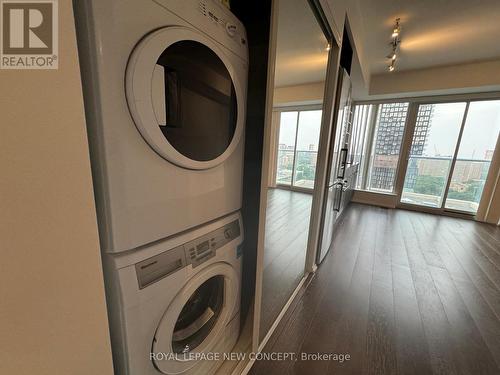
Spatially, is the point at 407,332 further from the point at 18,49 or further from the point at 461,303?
the point at 18,49

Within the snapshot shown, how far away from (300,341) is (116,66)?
5.56 ft

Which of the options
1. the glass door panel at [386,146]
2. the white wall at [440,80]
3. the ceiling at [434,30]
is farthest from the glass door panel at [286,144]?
the glass door panel at [386,146]

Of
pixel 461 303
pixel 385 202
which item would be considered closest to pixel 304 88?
pixel 461 303

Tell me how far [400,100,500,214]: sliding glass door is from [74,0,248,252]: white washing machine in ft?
16.3

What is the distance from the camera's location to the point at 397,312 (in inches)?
62.2

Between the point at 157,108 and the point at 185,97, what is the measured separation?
129mm

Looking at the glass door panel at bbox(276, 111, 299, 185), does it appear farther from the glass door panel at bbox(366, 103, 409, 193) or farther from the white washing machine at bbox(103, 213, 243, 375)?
the glass door panel at bbox(366, 103, 409, 193)

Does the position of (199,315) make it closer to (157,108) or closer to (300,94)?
(157,108)

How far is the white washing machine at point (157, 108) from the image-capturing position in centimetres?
49

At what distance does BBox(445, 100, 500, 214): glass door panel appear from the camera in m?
3.65

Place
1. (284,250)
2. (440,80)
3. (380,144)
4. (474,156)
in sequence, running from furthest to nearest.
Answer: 1. (380,144)
2. (474,156)
3. (440,80)
4. (284,250)

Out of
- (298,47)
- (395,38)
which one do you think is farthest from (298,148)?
(395,38)

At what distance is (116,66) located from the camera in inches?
19.6

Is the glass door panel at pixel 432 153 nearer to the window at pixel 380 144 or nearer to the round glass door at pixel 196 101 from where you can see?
the window at pixel 380 144
